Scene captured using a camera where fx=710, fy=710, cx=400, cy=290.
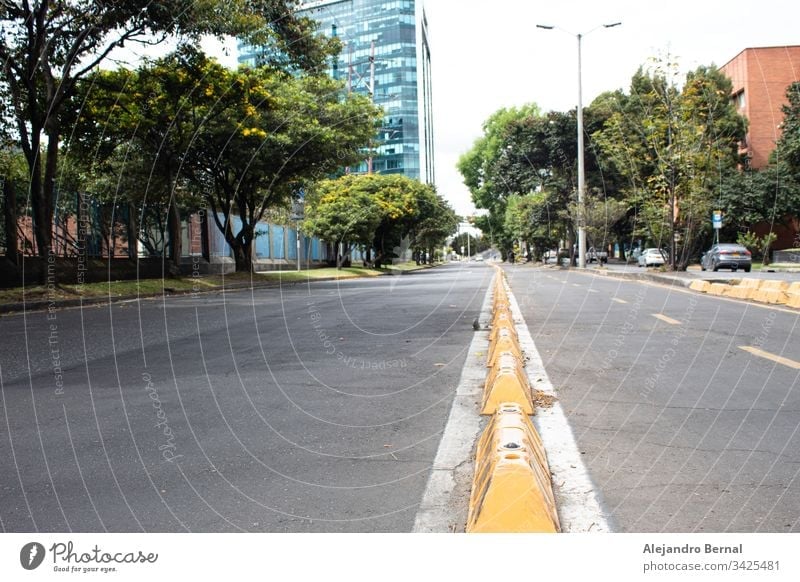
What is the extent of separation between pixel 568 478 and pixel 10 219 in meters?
17.0

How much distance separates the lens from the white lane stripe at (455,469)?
2.56 m

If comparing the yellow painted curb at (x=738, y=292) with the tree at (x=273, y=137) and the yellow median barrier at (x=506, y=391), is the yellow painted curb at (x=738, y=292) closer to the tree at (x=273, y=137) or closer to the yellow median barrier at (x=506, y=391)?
the yellow median barrier at (x=506, y=391)

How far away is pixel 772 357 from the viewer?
6031 millimetres

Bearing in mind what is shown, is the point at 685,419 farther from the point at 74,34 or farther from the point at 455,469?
the point at 74,34

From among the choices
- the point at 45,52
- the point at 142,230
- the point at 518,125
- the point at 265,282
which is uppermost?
the point at 518,125

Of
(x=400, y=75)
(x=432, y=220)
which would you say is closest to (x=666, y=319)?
(x=432, y=220)

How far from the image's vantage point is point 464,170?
75.4m

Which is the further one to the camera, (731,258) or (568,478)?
(731,258)

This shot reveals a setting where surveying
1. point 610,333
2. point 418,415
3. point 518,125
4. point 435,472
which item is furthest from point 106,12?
point 518,125

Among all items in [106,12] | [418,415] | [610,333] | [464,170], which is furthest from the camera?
[464,170]

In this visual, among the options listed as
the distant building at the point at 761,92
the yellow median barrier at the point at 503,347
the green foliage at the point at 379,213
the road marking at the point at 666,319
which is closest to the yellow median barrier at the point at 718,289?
the road marking at the point at 666,319

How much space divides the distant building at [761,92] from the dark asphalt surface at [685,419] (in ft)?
129

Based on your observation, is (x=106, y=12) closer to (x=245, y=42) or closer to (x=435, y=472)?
(x=245, y=42)

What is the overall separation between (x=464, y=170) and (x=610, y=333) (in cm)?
6868
